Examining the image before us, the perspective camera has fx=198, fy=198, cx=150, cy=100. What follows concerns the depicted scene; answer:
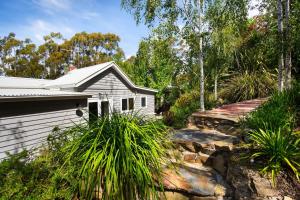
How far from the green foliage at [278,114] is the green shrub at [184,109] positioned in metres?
2.55

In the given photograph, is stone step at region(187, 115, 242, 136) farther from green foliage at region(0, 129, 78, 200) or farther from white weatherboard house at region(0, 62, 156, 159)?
green foliage at region(0, 129, 78, 200)

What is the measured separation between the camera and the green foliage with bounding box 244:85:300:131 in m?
4.05

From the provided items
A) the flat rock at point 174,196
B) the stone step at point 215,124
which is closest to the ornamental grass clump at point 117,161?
the flat rock at point 174,196

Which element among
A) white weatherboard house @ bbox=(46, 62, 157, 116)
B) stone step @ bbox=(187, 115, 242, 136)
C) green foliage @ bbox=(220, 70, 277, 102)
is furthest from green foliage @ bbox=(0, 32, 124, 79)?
stone step @ bbox=(187, 115, 242, 136)

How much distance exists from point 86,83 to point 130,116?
25.2ft

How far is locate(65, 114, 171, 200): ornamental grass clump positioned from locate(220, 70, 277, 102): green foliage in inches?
365

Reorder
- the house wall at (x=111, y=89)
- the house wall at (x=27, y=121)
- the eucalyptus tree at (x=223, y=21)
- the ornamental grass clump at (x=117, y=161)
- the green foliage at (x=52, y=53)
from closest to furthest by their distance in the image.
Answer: the ornamental grass clump at (x=117, y=161) → the house wall at (x=27, y=121) → the eucalyptus tree at (x=223, y=21) → the house wall at (x=111, y=89) → the green foliage at (x=52, y=53)

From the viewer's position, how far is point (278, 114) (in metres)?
4.40

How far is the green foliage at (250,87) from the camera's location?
1080cm

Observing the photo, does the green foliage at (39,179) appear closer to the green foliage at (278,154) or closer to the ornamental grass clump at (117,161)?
the ornamental grass clump at (117,161)

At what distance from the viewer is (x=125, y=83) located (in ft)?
44.5

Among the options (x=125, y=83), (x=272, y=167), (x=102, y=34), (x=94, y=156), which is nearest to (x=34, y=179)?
(x=94, y=156)

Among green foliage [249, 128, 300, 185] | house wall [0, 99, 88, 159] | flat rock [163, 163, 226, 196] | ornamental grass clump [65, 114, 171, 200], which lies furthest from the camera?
house wall [0, 99, 88, 159]

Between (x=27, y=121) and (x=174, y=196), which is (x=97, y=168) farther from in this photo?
(x=27, y=121)
